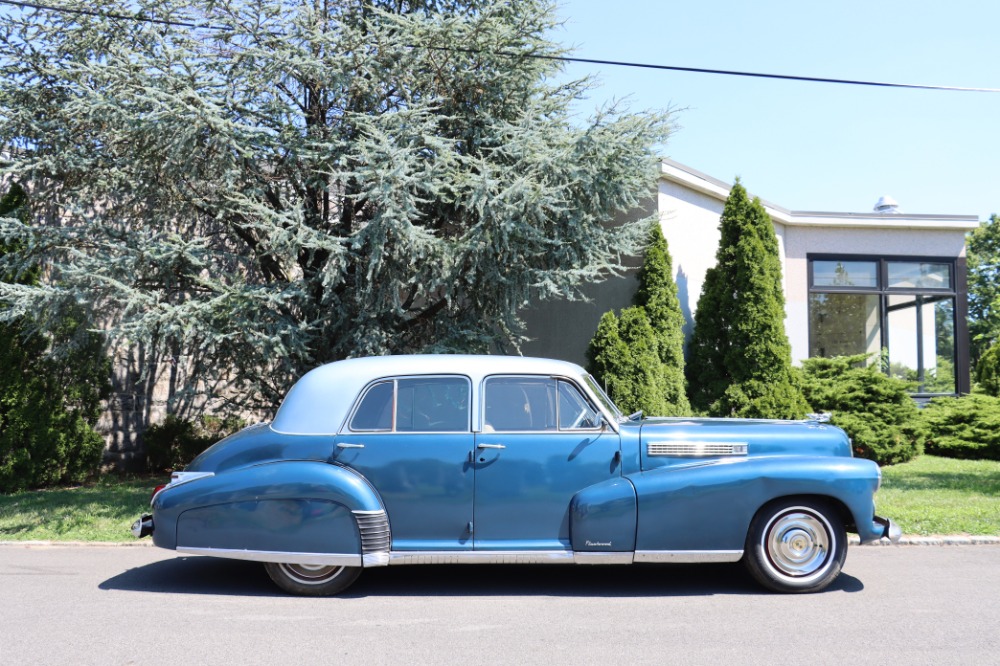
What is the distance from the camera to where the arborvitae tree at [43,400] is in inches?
442

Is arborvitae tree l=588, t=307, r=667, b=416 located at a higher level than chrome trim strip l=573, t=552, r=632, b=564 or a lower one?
higher

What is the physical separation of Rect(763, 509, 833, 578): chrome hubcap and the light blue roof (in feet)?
5.98

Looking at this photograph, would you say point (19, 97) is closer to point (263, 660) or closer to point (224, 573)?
point (224, 573)

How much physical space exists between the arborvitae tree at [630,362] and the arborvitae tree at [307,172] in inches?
60.8

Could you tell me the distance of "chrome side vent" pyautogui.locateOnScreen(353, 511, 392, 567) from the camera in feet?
19.2

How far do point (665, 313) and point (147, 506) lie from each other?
25.1 feet

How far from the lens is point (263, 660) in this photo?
451 centimetres

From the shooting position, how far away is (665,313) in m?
12.6

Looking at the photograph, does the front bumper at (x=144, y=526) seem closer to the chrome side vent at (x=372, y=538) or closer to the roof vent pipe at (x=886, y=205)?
the chrome side vent at (x=372, y=538)

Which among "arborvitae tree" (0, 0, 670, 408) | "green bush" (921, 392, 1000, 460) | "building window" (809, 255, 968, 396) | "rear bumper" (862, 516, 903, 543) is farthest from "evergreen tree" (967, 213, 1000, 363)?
"rear bumper" (862, 516, 903, 543)

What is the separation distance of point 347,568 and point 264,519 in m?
0.70

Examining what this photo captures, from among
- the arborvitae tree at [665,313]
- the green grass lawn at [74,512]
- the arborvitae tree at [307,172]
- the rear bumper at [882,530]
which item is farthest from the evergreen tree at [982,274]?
the green grass lawn at [74,512]

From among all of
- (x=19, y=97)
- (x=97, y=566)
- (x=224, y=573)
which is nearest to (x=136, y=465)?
(x=19, y=97)

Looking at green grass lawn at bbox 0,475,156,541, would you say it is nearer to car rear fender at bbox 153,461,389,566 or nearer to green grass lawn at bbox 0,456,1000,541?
green grass lawn at bbox 0,456,1000,541
